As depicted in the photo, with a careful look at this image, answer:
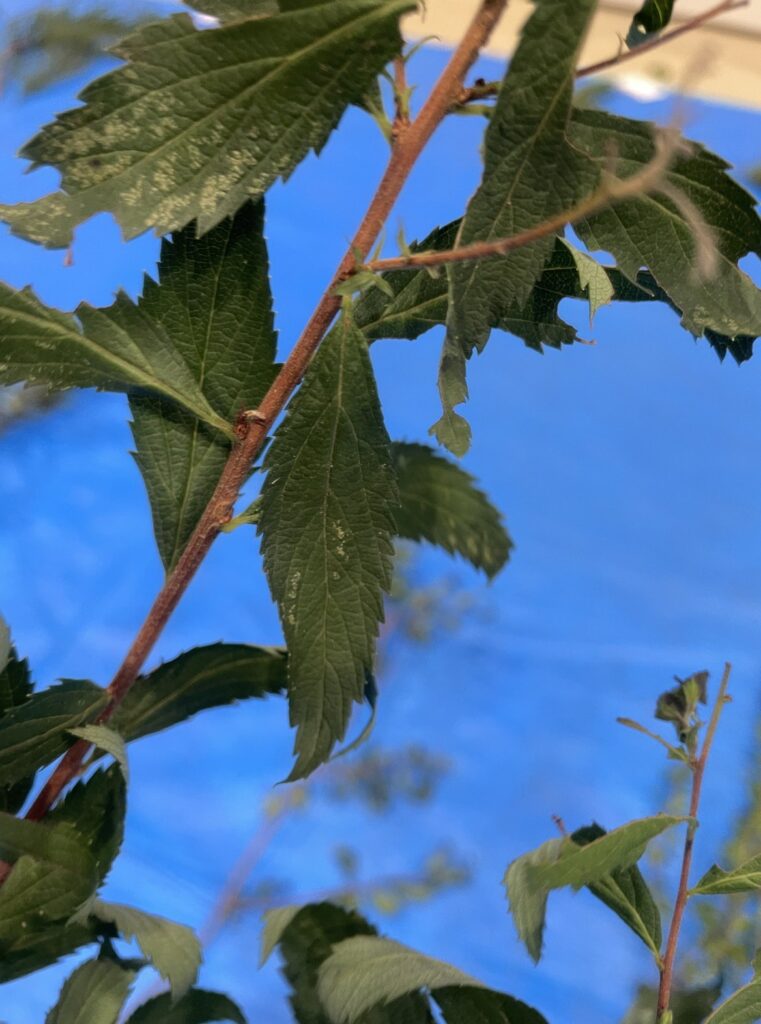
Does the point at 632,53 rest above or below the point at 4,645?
above

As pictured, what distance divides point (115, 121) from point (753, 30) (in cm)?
105

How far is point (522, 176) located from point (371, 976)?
12.7 inches

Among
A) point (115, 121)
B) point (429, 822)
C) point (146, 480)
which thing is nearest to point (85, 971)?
point (146, 480)

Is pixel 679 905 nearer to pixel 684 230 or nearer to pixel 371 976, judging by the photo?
pixel 371 976

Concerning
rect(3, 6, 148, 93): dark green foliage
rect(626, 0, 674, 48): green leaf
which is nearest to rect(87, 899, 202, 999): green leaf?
rect(626, 0, 674, 48): green leaf

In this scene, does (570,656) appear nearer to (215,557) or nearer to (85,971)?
(215,557)

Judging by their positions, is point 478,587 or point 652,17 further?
point 478,587

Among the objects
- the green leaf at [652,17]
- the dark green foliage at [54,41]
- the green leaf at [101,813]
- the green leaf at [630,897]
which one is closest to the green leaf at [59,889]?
the green leaf at [101,813]

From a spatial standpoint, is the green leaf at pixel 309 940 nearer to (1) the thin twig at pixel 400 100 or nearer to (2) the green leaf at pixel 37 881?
(2) the green leaf at pixel 37 881

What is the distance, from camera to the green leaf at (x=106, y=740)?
0.34 metres

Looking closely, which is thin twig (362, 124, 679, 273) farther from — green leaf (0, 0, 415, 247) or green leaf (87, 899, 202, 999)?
green leaf (87, 899, 202, 999)

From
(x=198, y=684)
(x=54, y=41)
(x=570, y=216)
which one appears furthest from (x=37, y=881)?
(x=54, y=41)

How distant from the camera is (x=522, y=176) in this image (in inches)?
10.5

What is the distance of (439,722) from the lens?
97 cm
